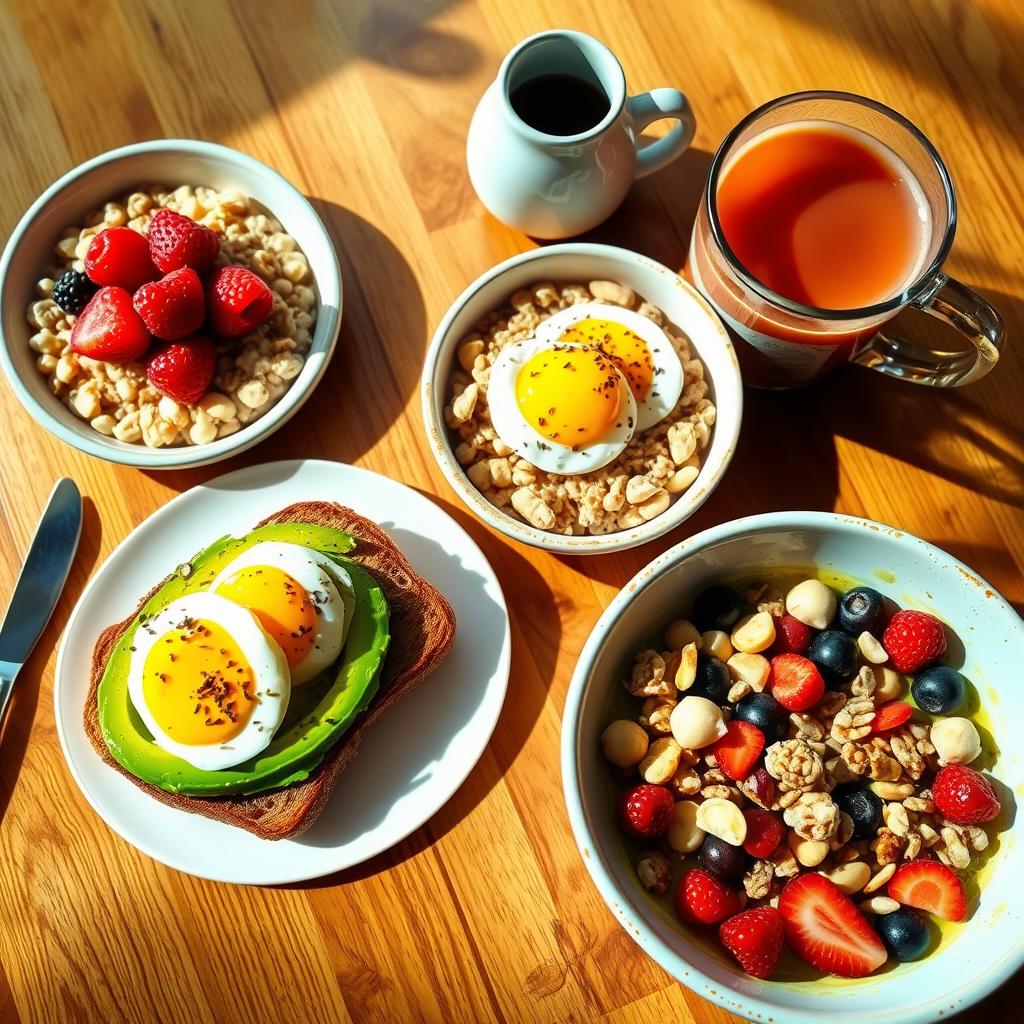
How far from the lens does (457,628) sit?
1.29m

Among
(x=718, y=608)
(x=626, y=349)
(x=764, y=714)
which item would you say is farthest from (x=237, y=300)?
(x=764, y=714)

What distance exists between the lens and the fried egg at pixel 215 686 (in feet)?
3.60

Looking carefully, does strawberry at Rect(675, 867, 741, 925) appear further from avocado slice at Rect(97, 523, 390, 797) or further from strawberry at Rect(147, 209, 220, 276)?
strawberry at Rect(147, 209, 220, 276)

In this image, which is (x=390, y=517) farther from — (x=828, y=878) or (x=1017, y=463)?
(x=1017, y=463)

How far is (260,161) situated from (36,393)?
0.46 meters

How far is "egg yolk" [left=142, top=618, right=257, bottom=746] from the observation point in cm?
110

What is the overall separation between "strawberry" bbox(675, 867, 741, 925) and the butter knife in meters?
0.93

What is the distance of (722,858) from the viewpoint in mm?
1129

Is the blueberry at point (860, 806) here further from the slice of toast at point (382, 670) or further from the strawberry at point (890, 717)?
the slice of toast at point (382, 670)

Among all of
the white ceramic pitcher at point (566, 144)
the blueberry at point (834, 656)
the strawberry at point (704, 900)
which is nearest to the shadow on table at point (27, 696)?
the white ceramic pitcher at point (566, 144)

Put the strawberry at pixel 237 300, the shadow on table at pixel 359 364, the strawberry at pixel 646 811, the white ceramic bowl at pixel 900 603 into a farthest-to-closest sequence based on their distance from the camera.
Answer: the shadow on table at pixel 359 364, the strawberry at pixel 237 300, the strawberry at pixel 646 811, the white ceramic bowl at pixel 900 603

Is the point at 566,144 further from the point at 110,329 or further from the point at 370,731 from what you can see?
the point at 370,731

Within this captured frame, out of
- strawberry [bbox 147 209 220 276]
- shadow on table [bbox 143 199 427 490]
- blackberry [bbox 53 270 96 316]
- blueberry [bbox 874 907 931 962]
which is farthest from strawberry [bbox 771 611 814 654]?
blackberry [bbox 53 270 96 316]

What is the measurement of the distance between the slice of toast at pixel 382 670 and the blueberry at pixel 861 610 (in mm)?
507
